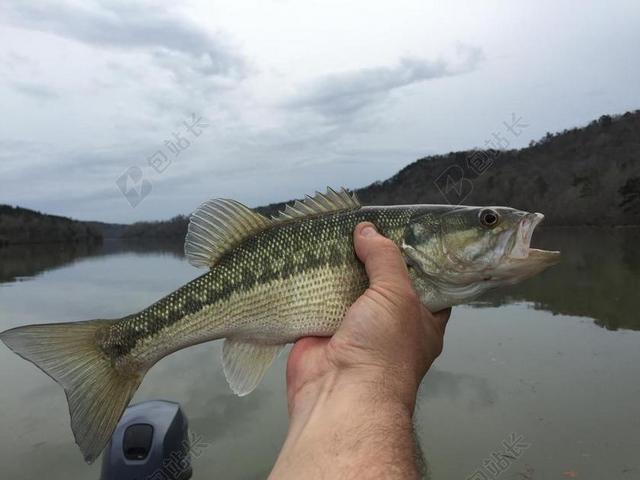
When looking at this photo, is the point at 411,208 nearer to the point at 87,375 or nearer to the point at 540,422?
the point at 87,375

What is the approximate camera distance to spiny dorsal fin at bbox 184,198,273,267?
4.29 metres

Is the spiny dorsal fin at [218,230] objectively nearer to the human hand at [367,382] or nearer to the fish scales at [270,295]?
the fish scales at [270,295]

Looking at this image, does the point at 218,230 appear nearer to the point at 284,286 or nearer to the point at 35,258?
the point at 284,286

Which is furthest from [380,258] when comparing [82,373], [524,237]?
[82,373]

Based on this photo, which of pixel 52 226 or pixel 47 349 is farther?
pixel 52 226

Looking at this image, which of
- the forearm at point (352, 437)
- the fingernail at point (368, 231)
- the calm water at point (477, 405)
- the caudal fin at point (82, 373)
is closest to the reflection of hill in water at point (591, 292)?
the calm water at point (477, 405)

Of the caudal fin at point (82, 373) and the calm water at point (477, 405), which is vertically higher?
the caudal fin at point (82, 373)

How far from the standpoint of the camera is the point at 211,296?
410cm

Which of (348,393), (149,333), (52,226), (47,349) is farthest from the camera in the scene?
(52,226)

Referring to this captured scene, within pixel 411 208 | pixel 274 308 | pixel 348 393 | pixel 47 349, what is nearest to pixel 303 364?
pixel 274 308

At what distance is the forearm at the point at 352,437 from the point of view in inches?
95.7

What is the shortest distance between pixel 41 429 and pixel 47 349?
11.1 meters

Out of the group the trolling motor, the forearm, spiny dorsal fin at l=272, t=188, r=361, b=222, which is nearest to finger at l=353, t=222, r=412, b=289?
spiny dorsal fin at l=272, t=188, r=361, b=222

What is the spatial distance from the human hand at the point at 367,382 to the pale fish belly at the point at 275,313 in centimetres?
19
